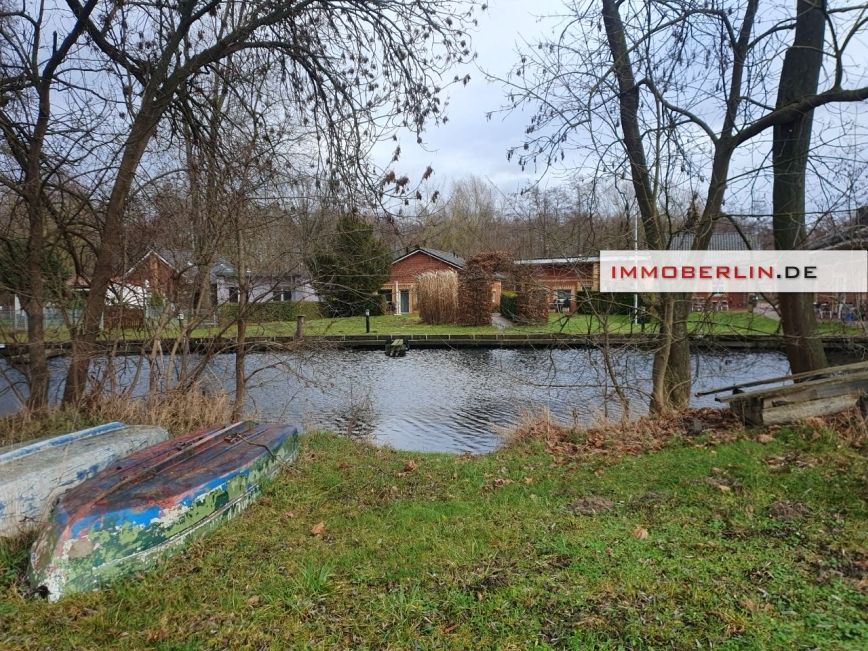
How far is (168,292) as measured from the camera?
770 cm

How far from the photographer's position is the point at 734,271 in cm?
787

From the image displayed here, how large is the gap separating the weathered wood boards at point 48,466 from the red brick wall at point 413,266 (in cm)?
2787

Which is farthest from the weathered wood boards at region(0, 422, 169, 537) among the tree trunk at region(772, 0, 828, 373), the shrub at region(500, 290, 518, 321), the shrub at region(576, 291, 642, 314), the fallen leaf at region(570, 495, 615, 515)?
the shrub at region(500, 290, 518, 321)

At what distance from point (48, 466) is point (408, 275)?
30931mm

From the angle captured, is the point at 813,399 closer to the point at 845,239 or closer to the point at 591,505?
the point at 845,239

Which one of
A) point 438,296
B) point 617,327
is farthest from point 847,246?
point 438,296

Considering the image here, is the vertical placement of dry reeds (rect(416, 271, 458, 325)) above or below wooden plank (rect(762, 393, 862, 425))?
above

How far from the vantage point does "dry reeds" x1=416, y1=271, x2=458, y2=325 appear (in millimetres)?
27516

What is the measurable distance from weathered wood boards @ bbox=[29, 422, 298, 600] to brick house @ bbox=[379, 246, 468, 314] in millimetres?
28778

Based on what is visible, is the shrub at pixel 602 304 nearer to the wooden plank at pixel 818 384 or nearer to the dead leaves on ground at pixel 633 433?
the dead leaves on ground at pixel 633 433

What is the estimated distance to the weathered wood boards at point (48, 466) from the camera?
3.51m

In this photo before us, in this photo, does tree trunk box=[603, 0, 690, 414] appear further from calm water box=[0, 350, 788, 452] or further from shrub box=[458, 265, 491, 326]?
shrub box=[458, 265, 491, 326]

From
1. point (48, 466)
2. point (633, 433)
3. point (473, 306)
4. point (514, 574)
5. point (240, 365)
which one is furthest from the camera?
point (473, 306)

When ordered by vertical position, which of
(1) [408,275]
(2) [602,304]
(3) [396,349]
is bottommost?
(3) [396,349]
